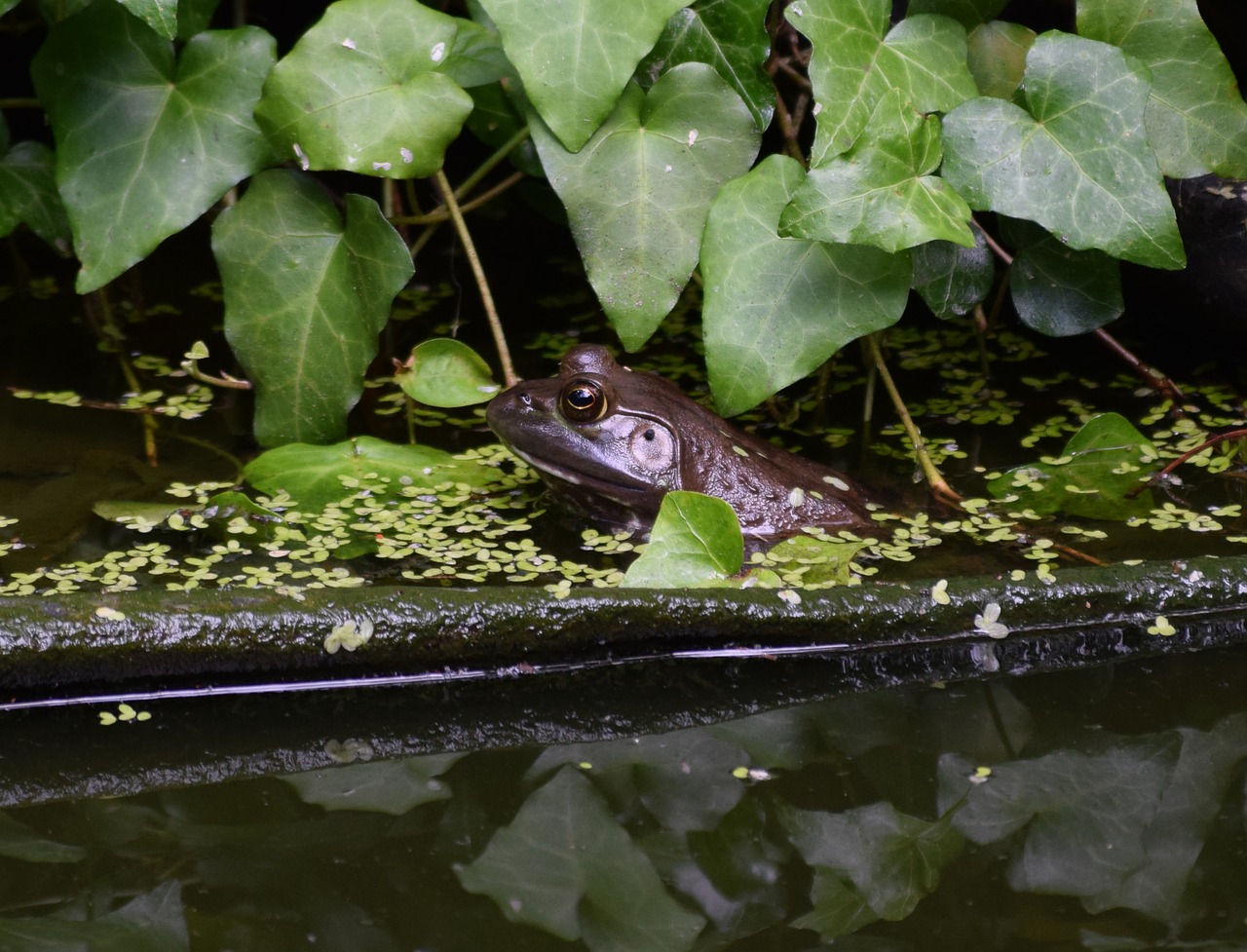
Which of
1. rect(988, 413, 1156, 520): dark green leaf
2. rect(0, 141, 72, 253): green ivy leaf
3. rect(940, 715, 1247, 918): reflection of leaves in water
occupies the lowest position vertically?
rect(988, 413, 1156, 520): dark green leaf

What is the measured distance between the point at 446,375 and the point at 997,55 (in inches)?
53.0

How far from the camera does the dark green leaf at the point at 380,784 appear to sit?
67.6 inches

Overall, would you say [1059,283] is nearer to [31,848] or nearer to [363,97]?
[363,97]

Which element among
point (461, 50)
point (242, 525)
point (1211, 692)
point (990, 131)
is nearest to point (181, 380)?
point (242, 525)

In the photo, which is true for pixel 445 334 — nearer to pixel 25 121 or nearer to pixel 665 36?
pixel 665 36

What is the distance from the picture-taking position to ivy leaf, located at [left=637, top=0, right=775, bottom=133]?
256cm

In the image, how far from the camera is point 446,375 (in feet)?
8.82

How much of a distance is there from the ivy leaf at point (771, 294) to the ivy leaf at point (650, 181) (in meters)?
0.11

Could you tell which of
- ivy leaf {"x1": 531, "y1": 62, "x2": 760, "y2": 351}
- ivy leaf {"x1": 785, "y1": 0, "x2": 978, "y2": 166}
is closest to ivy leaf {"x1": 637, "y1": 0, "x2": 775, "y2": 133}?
ivy leaf {"x1": 531, "y1": 62, "x2": 760, "y2": 351}

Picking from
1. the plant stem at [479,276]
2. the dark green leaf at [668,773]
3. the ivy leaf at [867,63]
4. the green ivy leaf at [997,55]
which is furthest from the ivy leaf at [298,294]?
the green ivy leaf at [997,55]

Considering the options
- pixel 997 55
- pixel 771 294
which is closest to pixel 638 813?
pixel 771 294

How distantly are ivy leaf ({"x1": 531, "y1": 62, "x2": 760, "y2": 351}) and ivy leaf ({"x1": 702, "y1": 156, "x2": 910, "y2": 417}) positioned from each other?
0.35 feet

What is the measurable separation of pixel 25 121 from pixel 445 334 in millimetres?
1855

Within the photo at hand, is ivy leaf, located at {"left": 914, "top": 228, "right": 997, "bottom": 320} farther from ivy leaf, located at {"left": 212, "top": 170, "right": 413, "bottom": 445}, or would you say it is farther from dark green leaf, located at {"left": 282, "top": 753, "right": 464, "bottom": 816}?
dark green leaf, located at {"left": 282, "top": 753, "right": 464, "bottom": 816}
